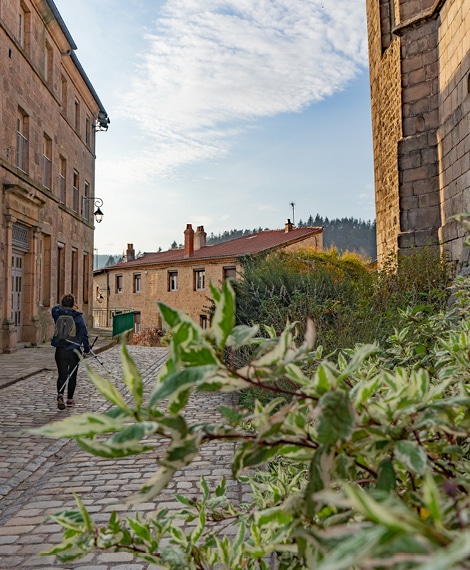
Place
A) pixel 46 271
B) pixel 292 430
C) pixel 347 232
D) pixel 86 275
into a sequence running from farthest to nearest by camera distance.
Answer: pixel 347 232 → pixel 86 275 → pixel 46 271 → pixel 292 430

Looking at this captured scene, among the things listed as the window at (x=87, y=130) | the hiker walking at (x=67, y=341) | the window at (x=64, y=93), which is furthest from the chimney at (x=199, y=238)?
the hiker walking at (x=67, y=341)

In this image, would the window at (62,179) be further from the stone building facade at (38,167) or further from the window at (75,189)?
the window at (75,189)

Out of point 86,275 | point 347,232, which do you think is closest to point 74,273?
point 86,275

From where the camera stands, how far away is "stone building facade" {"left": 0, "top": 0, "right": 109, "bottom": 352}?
13062mm

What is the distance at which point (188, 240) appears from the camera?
35000 millimetres

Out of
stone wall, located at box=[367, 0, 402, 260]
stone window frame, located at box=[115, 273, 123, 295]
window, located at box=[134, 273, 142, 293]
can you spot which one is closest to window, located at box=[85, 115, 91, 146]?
stone wall, located at box=[367, 0, 402, 260]

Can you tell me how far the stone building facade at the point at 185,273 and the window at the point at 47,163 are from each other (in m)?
14.3

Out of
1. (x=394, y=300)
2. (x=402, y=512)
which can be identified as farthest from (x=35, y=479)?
(x=394, y=300)

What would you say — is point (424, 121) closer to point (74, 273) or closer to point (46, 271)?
point (46, 271)

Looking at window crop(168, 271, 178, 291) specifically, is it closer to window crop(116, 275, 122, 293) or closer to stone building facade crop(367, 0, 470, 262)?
window crop(116, 275, 122, 293)

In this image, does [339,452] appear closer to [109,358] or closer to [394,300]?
[394,300]

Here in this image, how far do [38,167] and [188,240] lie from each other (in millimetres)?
19634

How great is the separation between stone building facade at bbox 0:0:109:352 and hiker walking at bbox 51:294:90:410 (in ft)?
20.5

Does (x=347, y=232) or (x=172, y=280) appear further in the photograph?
(x=347, y=232)
